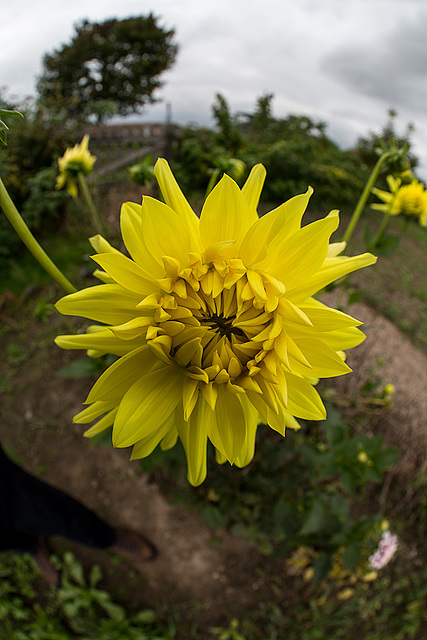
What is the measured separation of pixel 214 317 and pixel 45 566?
2419mm

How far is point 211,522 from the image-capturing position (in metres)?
1.75

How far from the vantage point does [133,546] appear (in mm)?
2227

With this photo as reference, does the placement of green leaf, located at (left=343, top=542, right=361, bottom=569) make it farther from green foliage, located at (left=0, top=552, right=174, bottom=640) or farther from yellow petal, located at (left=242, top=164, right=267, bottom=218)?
yellow petal, located at (left=242, top=164, right=267, bottom=218)

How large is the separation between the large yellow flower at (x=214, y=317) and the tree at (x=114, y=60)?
10800 millimetres

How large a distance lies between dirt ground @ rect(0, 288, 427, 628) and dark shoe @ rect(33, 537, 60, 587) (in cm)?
17

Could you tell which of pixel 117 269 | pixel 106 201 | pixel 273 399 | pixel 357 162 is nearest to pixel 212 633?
pixel 273 399

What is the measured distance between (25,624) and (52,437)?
3.56 ft

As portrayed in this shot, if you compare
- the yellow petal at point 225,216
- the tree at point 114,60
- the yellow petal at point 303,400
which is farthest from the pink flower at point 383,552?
the tree at point 114,60

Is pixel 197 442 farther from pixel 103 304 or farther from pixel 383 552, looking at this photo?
pixel 383 552

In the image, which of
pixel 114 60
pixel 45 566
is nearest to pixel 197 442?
pixel 45 566

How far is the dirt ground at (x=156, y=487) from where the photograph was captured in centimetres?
220

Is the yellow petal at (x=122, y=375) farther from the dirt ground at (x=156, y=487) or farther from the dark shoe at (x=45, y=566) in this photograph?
the dark shoe at (x=45, y=566)

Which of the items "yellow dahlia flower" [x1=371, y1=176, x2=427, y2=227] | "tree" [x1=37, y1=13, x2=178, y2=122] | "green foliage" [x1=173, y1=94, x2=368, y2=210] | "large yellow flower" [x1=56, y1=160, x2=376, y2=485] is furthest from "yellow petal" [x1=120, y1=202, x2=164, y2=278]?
"tree" [x1=37, y1=13, x2=178, y2=122]

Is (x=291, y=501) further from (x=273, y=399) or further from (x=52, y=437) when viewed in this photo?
(x=52, y=437)
